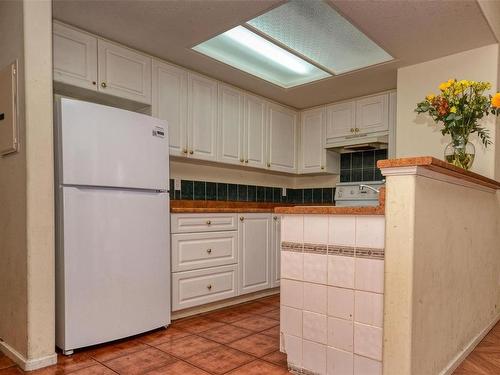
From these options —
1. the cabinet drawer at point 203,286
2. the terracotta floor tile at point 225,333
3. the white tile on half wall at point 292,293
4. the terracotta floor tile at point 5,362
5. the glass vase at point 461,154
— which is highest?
the glass vase at point 461,154

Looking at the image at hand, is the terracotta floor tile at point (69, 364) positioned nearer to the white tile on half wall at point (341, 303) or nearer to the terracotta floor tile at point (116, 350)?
the terracotta floor tile at point (116, 350)

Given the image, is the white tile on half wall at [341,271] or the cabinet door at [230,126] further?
the cabinet door at [230,126]

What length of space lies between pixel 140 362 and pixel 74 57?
1.99 metres

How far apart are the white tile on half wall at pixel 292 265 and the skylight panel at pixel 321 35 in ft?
5.06

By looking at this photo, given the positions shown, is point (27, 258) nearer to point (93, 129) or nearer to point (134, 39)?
point (93, 129)

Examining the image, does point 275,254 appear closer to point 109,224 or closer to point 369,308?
point 109,224

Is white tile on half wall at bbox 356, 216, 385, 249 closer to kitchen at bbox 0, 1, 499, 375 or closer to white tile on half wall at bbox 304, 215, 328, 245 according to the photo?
kitchen at bbox 0, 1, 499, 375

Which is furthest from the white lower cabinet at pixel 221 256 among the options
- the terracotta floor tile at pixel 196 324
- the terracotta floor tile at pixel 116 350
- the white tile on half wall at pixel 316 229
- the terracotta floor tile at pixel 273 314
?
the white tile on half wall at pixel 316 229

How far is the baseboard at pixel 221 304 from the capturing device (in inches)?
110

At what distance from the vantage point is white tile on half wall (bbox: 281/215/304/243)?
1.79 m

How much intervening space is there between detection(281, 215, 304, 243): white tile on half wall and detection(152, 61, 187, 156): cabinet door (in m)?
1.51

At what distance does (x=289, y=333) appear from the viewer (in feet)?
5.96

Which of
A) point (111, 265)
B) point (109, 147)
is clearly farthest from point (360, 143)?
point (111, 265)

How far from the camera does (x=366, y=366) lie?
1.54 meters
